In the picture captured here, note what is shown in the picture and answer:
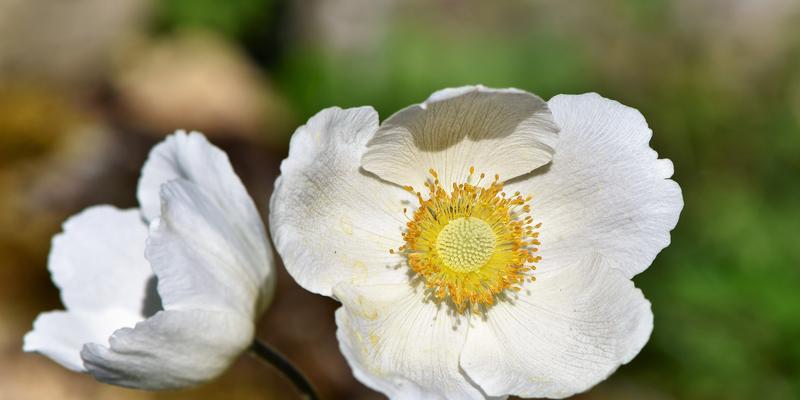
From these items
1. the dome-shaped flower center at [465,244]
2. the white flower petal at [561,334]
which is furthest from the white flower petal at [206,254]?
the white flower petal at [561,334]

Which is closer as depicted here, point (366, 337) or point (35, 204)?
point (366, 337)

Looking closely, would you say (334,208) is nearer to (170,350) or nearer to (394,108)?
(170,350)

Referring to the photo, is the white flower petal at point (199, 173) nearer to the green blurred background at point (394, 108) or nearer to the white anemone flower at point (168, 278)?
the white anemone flower at point (168, 278)

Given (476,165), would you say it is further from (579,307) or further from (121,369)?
(121,369)

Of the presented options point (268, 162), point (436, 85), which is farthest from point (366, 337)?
point (268, 162)

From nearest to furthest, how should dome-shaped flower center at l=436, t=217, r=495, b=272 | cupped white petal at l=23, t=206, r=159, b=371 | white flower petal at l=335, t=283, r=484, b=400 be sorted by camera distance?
white flower petal at l=335, t=283, r=484, b=400
dome-shaped flower center at l=436, t=217, r=495, b=272
cupped white petal at l=23, t=206, r=159, b=371

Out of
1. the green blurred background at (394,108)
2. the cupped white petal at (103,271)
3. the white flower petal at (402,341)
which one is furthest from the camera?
the green blurred background at (394,108)

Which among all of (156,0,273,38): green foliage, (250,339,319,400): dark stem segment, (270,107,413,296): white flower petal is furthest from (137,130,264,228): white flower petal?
(156,0,273,38): green foliage

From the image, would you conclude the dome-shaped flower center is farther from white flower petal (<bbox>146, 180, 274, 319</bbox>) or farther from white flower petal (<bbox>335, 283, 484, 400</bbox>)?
white flower petal (<bbox>146, 180, 274, 319</bbox>)
